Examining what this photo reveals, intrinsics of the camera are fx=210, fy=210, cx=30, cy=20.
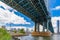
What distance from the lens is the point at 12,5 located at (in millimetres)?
30094

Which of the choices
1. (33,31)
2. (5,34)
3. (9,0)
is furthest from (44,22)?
(5,34)

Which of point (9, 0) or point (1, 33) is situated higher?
point (9, 0)

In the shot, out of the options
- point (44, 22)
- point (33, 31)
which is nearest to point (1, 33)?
point (44, 22)

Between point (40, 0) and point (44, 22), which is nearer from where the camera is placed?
point (40, 0)

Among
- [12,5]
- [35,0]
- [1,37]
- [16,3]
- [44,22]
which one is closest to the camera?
[1,37]

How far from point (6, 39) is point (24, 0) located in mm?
23562

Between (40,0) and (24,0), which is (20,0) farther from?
(40,0)

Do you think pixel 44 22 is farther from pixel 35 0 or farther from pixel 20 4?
pixel 35 0

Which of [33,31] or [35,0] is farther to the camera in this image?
[33,31]

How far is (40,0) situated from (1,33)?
22.7 meters

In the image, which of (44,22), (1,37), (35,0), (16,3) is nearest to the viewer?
(1,37)

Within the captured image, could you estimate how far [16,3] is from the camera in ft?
92.3

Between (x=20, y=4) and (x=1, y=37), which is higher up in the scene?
(x=20, y=4)

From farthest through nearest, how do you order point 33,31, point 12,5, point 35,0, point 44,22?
point 33,31, point 44,22, point 12,5, point 35,0
